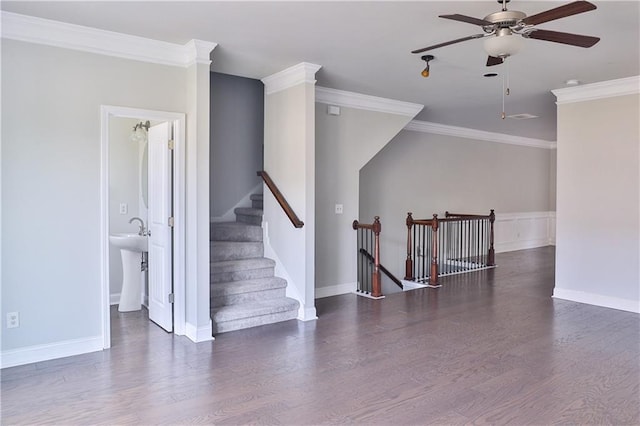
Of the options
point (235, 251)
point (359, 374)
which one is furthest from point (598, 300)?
point (235, 251)

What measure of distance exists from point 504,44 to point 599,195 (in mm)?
3593

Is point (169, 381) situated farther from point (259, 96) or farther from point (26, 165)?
point (259, 96)

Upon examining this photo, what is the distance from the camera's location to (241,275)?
16.7 feet

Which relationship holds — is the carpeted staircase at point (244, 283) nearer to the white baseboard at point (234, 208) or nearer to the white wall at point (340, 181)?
the white baseboard at point (234, 208)

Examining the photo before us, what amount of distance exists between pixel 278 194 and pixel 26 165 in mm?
2326

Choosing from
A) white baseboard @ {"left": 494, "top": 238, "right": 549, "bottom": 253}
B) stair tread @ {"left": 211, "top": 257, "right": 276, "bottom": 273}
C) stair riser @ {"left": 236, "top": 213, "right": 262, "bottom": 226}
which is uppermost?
stair riser @ {"left": 236, "top": 213, "right": 262, "bottom": 226}

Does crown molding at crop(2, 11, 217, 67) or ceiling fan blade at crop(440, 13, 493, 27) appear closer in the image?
ceiling fan blade at crop(440, 13, 493, 27)

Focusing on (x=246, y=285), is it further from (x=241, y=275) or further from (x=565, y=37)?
(x=565, y=37)

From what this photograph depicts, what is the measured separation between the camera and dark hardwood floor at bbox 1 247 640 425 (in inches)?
113

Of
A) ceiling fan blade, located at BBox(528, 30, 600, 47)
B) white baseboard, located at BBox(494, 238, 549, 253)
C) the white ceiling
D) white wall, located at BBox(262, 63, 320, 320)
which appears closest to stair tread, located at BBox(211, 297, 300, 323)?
white wall, located at BBox(262, 63, 320, 320)

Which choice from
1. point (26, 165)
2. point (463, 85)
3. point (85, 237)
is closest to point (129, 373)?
point (85, 237)

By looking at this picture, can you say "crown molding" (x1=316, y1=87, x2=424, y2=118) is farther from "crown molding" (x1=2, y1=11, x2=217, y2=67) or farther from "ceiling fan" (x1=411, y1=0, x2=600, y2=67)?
"ceiling fan" (x1=411, y1=0, x2=600, y2=67)

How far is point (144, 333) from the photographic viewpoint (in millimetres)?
4426

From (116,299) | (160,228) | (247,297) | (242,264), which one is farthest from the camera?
(116,299)
